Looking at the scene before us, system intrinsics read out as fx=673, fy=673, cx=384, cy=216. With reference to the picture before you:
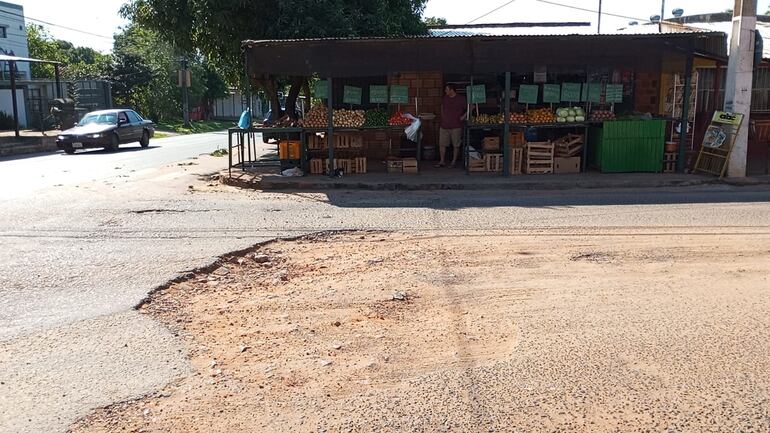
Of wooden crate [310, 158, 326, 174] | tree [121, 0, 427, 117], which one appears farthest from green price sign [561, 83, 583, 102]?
wooden crate [310, 158, 326, 174]

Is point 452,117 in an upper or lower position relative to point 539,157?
upper

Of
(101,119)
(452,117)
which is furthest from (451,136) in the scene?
(101,119)

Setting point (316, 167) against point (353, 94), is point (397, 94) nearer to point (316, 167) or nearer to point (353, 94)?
point (353, 94)

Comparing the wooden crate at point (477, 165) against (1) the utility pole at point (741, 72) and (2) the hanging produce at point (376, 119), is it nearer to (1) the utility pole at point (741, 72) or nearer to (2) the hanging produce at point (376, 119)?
(2) the hanging produce at point (376, 119)

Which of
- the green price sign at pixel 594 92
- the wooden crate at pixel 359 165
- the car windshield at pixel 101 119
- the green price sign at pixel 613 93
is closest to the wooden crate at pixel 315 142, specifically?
the wooden crate at pixel 359 165

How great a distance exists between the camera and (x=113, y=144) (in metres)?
25.0

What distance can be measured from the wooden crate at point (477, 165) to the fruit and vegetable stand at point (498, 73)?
23mm

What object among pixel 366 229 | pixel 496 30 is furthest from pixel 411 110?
pixel 366 229

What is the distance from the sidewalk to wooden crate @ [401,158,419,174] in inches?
19.2

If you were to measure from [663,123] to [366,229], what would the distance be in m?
8.66

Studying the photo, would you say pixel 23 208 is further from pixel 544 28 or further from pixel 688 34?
pixel 544 28

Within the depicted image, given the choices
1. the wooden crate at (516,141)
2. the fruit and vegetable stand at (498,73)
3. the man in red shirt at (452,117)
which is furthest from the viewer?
the man in red shirt at (452,117)

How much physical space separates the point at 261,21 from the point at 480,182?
24.7ft

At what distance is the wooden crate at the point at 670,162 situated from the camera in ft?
49.7
